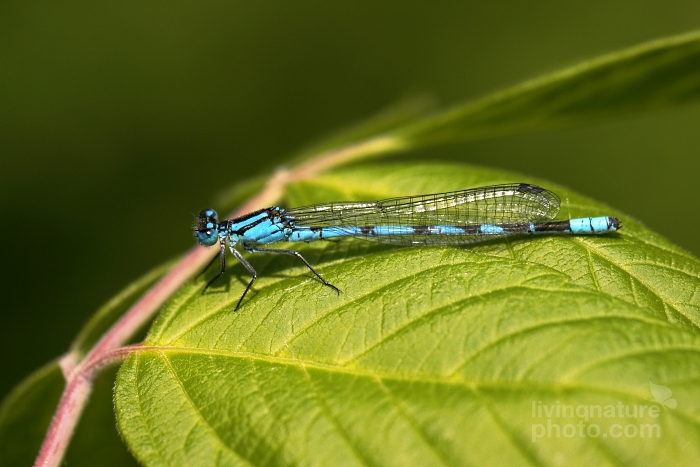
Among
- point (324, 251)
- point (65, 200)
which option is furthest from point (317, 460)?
point (65, 200)

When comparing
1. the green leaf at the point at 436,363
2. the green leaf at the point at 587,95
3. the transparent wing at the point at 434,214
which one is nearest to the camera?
the green leaf at the point at 436,363

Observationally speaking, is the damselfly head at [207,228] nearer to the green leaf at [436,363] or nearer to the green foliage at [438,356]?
the green foliage at [438,356]

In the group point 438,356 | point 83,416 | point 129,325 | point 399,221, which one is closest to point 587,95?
point 399,221

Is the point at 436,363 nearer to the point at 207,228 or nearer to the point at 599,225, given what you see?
the point at 599,225

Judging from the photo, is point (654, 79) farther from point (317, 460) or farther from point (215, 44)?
point (215, 44)

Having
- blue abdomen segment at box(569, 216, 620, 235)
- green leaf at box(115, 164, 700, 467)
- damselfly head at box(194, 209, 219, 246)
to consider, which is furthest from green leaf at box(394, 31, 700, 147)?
damselfly head at box(194, 209, 219, 246)

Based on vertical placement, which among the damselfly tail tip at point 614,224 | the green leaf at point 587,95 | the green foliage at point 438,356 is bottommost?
the damselfly tail tip at point 614,224

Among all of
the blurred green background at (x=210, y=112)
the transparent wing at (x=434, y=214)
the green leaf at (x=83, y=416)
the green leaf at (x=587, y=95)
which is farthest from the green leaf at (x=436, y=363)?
the blurred green background at (x=210, y=112)
